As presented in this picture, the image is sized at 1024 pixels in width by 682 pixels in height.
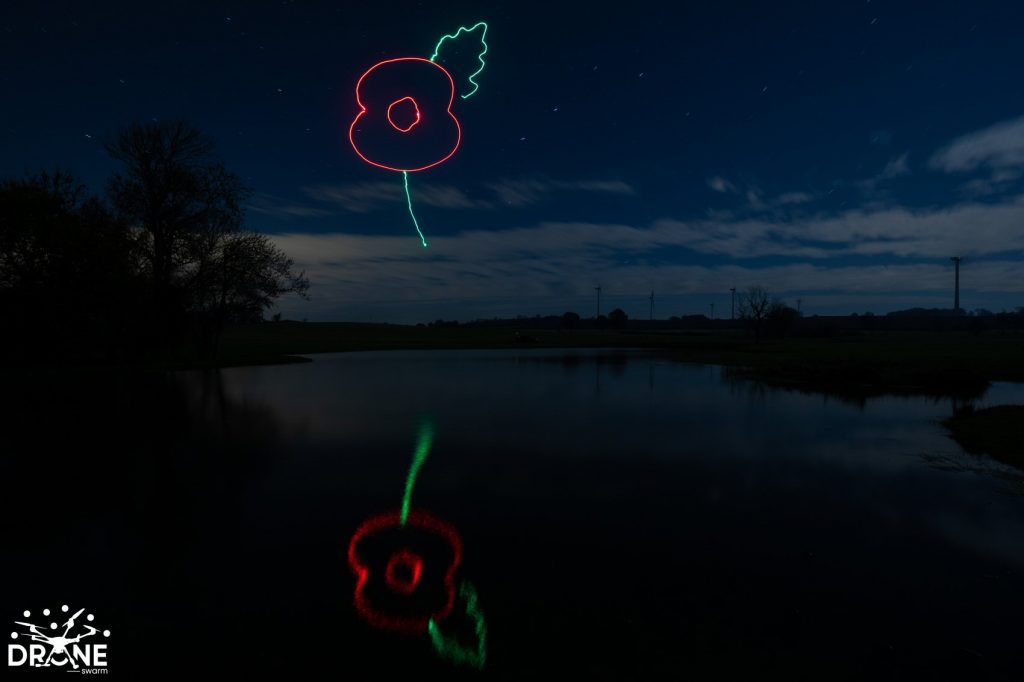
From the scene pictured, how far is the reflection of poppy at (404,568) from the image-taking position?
15.9 feet

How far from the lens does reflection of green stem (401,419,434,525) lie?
7.80 meters

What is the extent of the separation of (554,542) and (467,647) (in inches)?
92.0

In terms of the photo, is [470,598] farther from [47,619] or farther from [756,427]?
[756,427]

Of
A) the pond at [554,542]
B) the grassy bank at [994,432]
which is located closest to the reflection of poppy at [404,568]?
the pond at [554,542]

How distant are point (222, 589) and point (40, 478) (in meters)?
6.42

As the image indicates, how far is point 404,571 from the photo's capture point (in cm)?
573

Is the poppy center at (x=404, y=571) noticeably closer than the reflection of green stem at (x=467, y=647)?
No

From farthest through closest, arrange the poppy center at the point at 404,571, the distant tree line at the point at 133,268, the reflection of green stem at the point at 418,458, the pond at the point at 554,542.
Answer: the distant tree line at the point at 133,268 → the reflection of green stem at the point at 418,458 → the poppy center at the point at 404,571 → the pond at the point at 554,542

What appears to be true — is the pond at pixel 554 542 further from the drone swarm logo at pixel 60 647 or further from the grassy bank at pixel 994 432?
the grassy bank at pixel 994 432

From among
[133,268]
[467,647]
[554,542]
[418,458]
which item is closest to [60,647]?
[467,647]

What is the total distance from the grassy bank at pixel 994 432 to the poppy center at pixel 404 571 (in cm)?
1242

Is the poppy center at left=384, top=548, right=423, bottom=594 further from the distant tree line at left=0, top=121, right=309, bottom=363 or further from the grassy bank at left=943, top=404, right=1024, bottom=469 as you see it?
the distant tree line at left=0, top=121, right=309, bottom=363

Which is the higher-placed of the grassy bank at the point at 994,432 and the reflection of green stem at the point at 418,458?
the reflection of green stem at the point at 418,458

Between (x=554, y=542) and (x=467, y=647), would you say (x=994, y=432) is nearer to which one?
(x=554, y=542)
